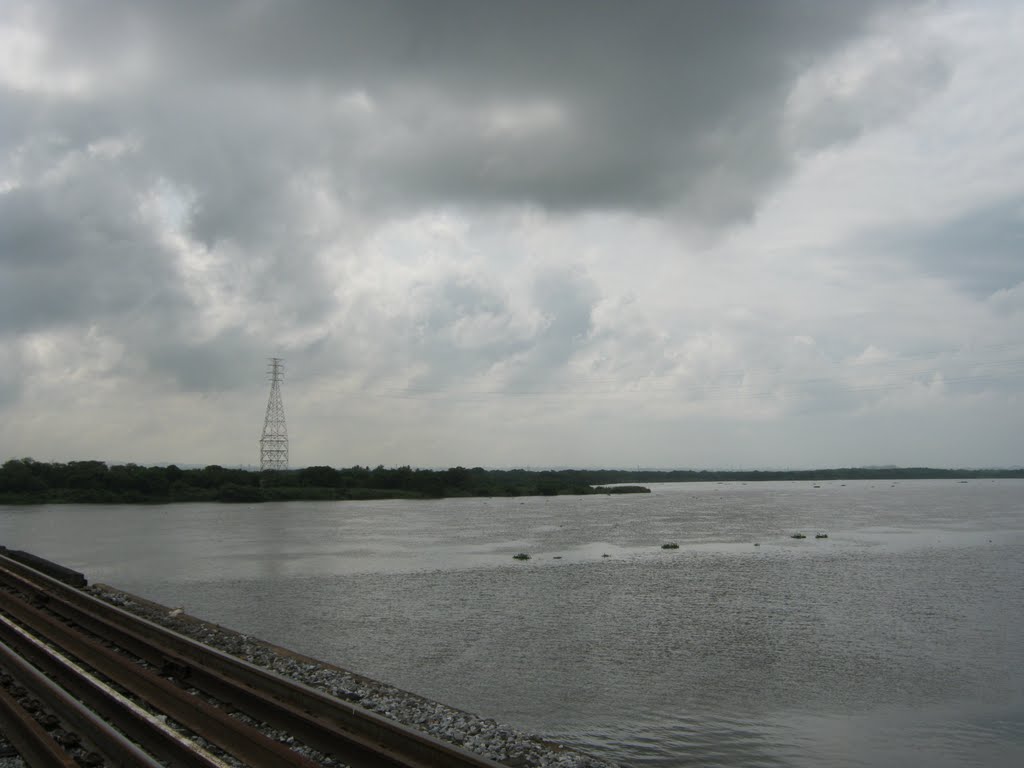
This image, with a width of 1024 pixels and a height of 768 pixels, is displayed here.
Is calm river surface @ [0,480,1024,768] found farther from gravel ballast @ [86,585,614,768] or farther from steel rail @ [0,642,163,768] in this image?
steel rail @ [0,642,163,768]

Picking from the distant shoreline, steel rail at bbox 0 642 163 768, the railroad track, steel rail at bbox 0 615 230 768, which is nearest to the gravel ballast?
the railroad track

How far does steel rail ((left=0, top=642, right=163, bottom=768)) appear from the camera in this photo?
7648mm

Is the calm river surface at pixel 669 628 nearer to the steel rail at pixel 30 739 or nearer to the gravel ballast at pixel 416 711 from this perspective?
the gravel ballast at pixel 416 711

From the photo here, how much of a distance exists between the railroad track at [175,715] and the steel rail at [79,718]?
0.6 inches

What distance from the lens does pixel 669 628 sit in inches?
869

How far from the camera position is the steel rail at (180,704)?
830 cm

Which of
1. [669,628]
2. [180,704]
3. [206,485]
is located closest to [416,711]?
[180,704]

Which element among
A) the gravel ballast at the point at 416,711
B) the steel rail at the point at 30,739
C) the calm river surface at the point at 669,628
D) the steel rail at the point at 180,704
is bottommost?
the calm river surface at the point at 669,628

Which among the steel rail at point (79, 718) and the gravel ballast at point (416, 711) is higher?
the steel rail at point (79, 718)

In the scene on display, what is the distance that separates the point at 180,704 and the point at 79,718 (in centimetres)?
145

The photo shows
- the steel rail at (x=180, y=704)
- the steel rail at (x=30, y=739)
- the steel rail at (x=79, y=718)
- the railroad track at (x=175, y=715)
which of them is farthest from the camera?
the steel rail at (x=180, y=704)

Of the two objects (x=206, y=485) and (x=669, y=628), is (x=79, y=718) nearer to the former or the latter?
(x=669, y=628)

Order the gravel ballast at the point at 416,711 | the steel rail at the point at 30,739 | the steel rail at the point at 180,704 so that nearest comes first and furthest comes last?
the steel rail at the point at 30,739, the steel rail at the point at 180,704, the gravel ballast at the point at 416,711

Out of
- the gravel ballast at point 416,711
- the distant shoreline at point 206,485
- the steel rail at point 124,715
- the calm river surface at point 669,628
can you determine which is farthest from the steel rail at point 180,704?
the distant shoreline at point 206,485
